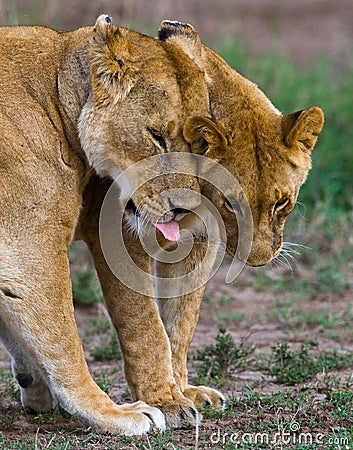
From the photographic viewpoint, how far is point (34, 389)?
4156 millimetres

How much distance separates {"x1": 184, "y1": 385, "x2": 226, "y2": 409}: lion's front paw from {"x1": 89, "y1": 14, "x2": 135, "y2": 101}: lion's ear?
1269 mm

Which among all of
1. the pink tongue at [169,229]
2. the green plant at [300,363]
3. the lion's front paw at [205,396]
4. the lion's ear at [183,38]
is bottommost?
the green plant at [300,363]

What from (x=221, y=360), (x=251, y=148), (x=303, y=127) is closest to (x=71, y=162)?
(x=251, y=148)

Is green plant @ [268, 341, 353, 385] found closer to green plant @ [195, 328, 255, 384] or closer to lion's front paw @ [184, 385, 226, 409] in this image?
green plant @ [195, 328, 255, 384]

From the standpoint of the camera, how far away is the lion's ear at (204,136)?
349 cm

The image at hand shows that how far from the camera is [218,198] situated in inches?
142

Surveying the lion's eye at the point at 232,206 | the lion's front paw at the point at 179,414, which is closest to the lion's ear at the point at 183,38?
the lion's eye at the point at 232,206

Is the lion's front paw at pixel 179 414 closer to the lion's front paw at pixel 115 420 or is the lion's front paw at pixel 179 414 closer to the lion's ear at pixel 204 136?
the lion's front paw at pixel 115 420

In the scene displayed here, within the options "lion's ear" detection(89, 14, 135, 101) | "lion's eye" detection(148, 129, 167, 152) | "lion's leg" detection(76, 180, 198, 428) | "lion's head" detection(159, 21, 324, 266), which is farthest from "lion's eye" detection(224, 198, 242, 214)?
"lion's ear" detection(89, 14, 135, 101)

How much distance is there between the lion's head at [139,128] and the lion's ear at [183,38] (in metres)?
0.26

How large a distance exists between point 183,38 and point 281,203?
0.74 metres

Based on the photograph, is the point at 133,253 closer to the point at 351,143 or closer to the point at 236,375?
the point at 236,375

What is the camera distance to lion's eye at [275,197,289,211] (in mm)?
3703

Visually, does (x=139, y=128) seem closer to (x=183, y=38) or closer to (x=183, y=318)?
(x=183, y=38)
